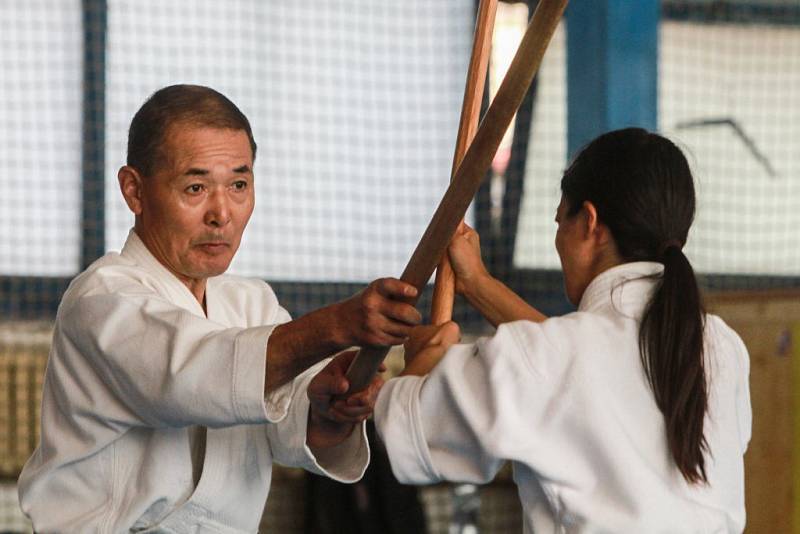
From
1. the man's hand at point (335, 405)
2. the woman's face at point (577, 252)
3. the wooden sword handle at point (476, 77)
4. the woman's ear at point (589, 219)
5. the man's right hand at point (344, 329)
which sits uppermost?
the wooden sword handle at point (476, 77)

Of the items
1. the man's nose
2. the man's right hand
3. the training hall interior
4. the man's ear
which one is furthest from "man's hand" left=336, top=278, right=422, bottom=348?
the training hall interior

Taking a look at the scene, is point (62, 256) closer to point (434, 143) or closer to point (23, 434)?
point (23, 434)

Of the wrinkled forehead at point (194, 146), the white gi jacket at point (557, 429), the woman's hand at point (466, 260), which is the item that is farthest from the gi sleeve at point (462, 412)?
the wrinkled forehead at point (194, 146)

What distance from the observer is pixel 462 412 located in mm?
1741

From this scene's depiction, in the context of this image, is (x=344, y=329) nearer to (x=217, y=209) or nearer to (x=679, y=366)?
(x=217, y=209)

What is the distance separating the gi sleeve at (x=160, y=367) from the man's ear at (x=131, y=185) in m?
0.24

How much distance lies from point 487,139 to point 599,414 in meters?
0.56

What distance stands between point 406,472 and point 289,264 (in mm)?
2784

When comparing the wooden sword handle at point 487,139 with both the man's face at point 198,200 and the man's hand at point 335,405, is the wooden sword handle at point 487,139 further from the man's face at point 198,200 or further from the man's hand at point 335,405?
the man's face at point 198,200

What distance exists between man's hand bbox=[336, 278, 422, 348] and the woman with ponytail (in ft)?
1.05

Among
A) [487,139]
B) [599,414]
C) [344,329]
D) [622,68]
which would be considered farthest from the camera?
[622,68]

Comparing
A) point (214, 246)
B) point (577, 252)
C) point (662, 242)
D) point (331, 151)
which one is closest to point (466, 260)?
point (577, 252)

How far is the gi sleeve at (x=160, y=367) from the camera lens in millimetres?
1565

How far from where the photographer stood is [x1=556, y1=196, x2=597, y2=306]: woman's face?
1.96 meters
